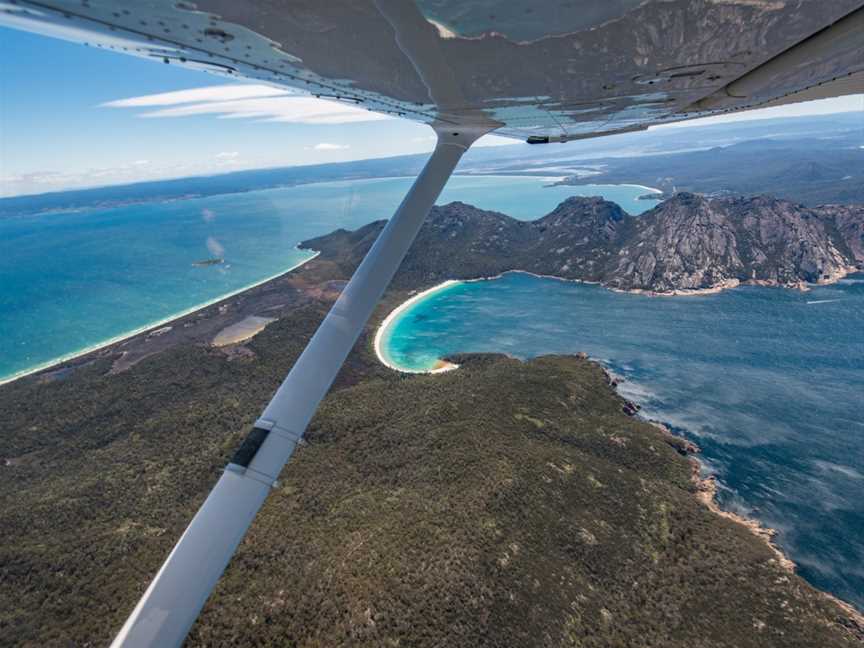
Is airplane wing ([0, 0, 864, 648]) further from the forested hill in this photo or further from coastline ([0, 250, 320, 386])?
the forested hill

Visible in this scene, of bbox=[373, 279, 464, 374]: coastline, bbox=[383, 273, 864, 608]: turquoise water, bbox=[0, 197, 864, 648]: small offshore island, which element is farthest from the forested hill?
bbox=[0, 197, 864, 648]: small offshore island

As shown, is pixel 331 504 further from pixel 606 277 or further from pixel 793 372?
pixel 606 277

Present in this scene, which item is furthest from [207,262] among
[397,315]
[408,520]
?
[408,520]

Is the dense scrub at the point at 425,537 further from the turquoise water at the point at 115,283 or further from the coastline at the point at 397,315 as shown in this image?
the turquoise water at the point at 115,283

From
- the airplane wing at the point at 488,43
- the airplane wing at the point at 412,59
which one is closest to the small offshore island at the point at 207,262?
the airplane wing at the point at 412,59

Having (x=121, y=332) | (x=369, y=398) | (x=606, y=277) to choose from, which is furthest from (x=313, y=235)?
(x=369, y=398)

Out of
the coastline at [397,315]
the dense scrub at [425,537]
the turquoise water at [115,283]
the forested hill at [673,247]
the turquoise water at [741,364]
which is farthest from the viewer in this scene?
the forested hill at [673,247]
